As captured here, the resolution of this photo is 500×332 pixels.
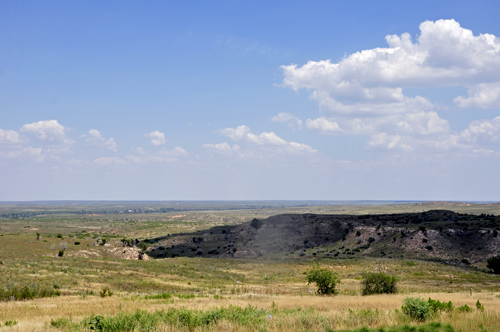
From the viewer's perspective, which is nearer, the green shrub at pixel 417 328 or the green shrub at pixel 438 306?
the green shrub at pixel 417 328

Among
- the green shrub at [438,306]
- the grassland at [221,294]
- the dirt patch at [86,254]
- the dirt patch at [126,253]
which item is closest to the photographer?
the grassland at [221,294]

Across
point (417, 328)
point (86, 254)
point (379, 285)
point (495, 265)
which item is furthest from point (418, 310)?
point (86, 254)

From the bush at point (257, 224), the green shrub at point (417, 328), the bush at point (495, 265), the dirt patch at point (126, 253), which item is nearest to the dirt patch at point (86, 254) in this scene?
the dirt patch at point (126, 253)

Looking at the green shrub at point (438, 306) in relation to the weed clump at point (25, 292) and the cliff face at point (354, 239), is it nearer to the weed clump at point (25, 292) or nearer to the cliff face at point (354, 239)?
the weed clump at point (25, 292)

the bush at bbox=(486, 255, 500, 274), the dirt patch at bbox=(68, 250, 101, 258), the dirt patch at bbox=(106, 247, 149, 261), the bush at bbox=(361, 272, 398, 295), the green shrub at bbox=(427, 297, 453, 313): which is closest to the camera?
the green shrub at bbox=(427, 297, 453, 313)

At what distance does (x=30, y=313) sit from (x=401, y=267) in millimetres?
45746

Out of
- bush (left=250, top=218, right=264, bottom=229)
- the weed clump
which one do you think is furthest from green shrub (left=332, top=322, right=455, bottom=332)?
bush (left=250, top=218, right=264, bottom=229)

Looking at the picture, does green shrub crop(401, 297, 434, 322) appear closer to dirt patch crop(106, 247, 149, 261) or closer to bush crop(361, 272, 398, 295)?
bush crop(361, 272, 398, 295)

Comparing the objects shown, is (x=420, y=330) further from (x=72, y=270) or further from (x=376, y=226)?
(x=376, y=226)

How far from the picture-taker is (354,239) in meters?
79.8

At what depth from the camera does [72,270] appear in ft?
121

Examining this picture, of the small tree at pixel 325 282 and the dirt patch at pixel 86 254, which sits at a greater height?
the small tree at pixel 325 282

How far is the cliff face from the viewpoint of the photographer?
65438 millimetres

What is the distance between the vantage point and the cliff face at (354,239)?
215 feet
